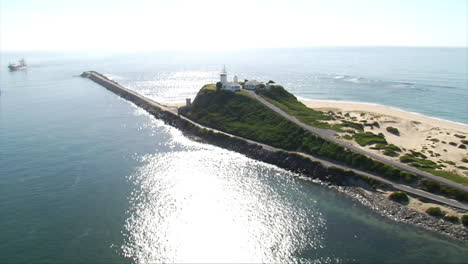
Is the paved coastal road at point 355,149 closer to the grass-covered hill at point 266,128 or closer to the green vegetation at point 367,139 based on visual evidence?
the grass-covered hill at point 266,128

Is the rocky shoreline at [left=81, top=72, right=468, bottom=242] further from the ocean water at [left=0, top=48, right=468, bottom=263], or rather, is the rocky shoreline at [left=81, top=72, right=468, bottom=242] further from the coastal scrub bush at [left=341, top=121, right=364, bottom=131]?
the coastal scrub bush at [left=341, top=121, right=364, bottom=131]

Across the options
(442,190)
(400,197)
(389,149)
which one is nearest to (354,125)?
(389,149)

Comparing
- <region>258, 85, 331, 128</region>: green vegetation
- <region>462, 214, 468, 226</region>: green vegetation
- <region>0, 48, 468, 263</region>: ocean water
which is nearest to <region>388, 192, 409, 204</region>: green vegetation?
<region>0, 48, 468, 263</region>: ocean water

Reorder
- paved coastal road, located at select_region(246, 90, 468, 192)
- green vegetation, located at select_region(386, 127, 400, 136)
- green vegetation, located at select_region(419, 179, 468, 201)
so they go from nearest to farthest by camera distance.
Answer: green vegetation, located at select_region(419, 179, 468, 201)
paved coastal road, located at select_region(246, 90, 468, 192)
green vegetation, located at select_region(386, 127, 400, 136)

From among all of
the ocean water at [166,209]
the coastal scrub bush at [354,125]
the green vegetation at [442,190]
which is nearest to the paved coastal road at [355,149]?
the green vegetation at [442,190]

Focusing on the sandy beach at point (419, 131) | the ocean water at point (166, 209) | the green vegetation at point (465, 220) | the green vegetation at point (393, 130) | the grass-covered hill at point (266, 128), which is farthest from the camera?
the green vegetation at point (393, 130)

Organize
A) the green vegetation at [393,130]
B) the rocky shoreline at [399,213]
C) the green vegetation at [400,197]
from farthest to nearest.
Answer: the green vegetation at [393,130] → the green vegetation at [400,197] → the rocky shoreline at [399,213]

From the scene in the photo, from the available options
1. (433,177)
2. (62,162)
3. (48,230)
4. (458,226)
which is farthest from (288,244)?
(62,162)
